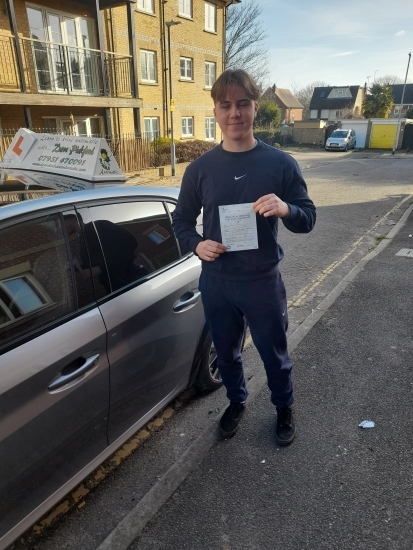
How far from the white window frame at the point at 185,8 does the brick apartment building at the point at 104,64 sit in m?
0.04

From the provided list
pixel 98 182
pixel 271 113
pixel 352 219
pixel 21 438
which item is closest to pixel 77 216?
pixel 98 182

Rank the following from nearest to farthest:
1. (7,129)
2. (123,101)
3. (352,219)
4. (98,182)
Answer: (98,182) → (352,219) → (7,129) → (123,101)

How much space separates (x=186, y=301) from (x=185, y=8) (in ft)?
73.7

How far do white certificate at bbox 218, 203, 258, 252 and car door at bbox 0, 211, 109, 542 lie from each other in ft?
2.39

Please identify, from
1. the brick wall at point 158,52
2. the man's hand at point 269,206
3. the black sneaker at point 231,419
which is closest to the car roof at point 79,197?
the man's hand at point 269,206

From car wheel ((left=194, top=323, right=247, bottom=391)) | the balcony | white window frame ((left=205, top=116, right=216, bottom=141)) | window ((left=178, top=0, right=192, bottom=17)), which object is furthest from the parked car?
car wheel ((left=194, top=323, right=247, bottom=391))

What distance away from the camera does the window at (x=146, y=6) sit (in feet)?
59.4

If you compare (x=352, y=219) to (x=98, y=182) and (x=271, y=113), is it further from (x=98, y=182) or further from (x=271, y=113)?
(x=271, y=113)

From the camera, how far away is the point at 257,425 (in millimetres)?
2750

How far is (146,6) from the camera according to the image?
1845 cm

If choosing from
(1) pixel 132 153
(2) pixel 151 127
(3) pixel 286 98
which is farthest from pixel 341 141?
(3) pixel 286 98

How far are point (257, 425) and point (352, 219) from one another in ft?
24.3

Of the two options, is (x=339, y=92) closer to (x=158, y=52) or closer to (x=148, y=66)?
(x=158, y=52)

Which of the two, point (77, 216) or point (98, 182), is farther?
point (98, 182)
